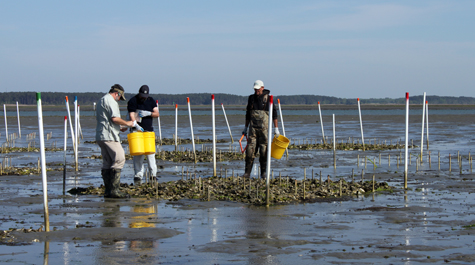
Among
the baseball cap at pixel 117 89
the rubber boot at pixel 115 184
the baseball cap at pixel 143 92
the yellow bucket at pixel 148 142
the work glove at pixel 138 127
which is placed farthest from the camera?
the baseball cap at pixel 143 92

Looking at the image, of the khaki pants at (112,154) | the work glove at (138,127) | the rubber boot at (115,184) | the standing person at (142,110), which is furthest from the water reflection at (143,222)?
the standing person at (142,110)

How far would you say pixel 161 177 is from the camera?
15.1m

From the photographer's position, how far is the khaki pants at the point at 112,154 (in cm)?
1136

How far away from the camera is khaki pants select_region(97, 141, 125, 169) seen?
1136 cm

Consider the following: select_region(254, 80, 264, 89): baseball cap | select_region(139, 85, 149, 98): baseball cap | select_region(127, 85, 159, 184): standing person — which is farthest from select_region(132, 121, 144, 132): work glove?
select_region(254, 80, 264, 89): baseball cap

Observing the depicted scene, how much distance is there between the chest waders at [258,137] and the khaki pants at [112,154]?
3.42 m

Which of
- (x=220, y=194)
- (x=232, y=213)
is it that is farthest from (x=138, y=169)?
(x=232, y=213)

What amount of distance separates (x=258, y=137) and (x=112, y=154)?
3814 mm

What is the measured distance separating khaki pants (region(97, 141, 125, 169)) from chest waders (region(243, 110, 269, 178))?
11.2 ft

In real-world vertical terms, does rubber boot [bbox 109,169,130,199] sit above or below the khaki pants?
below

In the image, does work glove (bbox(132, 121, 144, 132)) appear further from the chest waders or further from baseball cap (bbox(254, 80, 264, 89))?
baseball cap (bbox(254, 80, 264, 89))

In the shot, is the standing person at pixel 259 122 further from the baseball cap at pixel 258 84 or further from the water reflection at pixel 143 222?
the water reflection at pixel 143 222

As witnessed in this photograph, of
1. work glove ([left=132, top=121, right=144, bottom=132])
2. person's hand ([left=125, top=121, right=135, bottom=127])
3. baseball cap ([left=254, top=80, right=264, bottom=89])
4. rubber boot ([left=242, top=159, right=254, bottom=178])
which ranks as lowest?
rubber boot ([left=242, top=159, right=254, bottom=178])

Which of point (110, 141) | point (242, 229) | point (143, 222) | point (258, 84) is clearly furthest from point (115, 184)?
point (258, 84)
